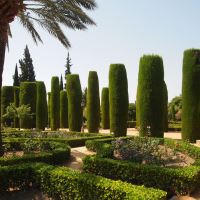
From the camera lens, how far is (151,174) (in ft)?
33.5

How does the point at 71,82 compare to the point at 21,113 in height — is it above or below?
above

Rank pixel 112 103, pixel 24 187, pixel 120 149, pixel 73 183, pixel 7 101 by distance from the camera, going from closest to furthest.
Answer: pixel 73 183 < pixel 24 187 < pixel 120 149 < pixel 112 103 < pixel 7 101

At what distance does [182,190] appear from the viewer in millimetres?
9570

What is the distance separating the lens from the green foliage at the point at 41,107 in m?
31.5

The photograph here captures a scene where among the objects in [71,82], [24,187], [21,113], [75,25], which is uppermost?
[75,25]

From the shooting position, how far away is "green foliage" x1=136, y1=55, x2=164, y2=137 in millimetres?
18969

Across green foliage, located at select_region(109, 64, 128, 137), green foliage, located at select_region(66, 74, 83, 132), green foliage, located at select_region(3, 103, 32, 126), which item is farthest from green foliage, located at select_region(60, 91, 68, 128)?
green foliage, located at select_region(109, 64, 128, 137)

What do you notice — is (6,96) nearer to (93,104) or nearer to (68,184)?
(93,104)

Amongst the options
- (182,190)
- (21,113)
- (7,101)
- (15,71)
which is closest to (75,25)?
(182,190)

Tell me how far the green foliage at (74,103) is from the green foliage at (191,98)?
880cm

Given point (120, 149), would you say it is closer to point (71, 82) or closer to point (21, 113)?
point (71, 82)

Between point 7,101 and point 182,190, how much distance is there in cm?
2917

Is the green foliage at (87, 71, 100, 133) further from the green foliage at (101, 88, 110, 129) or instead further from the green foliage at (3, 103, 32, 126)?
the green foliage at (101, 88, 110, 129)

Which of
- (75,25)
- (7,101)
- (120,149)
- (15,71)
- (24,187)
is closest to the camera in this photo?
(24,187)
